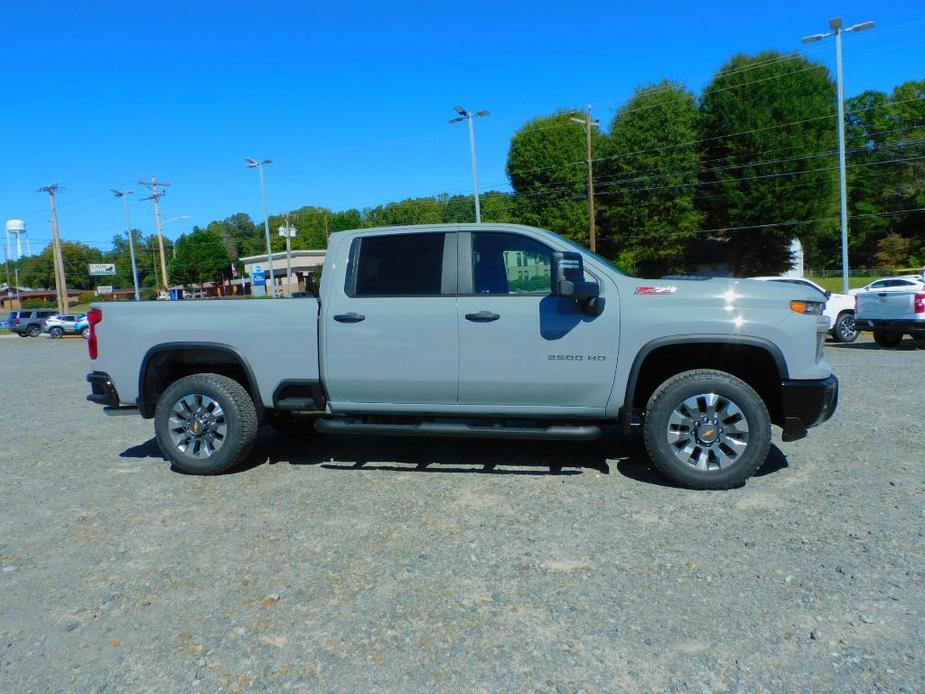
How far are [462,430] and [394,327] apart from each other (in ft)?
3.11

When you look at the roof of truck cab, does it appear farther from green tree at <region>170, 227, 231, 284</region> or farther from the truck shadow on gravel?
green tree at <region>170, 227, 231, 284</region>

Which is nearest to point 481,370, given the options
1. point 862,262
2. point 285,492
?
point 285,492

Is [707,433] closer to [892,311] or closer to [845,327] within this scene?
[892,311]

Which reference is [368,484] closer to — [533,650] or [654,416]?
[654,416]

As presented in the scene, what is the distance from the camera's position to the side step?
5.13 meters

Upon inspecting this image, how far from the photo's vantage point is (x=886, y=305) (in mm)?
14227

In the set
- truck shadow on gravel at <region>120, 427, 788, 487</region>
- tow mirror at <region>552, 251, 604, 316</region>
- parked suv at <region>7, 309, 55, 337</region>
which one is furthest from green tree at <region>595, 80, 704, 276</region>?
tow mirror at <region>552, 251, 604, 316</region>

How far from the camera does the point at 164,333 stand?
5801 millimetres

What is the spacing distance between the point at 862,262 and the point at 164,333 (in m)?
74.5

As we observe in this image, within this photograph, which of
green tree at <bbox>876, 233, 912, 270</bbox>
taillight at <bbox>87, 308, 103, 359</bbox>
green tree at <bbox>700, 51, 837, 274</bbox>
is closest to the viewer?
taillight at <bbox>87, 308, 103, 359</bbox>

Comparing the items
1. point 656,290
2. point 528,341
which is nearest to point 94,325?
point 528,341

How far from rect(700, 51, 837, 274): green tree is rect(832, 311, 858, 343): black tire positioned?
2584cm

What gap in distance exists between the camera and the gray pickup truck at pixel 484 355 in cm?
499

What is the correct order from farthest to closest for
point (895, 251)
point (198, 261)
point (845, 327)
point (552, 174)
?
point (198, 261), point (895, 251), point (552, 174), point (845, 327)
